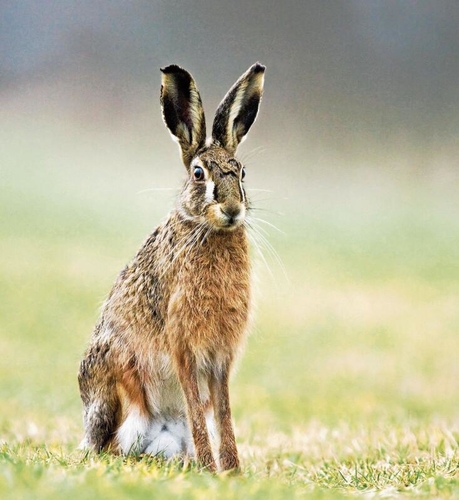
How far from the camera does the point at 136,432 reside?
6.25 meters

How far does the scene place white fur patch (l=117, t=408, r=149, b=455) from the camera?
625cm

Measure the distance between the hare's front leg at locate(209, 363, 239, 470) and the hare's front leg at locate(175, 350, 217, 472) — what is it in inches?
5.1

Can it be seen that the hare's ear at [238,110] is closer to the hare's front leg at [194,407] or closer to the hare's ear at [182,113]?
the hare's ear at [182,113]

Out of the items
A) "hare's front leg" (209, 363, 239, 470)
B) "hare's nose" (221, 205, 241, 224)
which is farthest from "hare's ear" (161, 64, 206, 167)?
"hare's front leg" (209, 363, 239, 470)

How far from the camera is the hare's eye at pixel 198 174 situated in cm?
595

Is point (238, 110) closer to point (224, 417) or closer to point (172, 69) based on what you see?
point (172, 69)

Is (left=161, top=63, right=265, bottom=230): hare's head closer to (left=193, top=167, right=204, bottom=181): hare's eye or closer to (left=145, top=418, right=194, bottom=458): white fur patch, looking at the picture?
(left=193, top=167, right=204, bottom=181): hare's eye

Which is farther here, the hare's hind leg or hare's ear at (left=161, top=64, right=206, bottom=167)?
the hare's hind leg

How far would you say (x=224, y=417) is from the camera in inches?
241

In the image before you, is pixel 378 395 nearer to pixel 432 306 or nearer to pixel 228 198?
pixel 432 306

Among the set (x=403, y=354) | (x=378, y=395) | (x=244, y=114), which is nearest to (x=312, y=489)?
(x=244, y=114)

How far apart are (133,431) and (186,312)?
2.94 ft

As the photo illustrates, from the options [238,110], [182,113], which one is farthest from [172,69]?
[238,110]

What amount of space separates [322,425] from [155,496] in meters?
4.85
